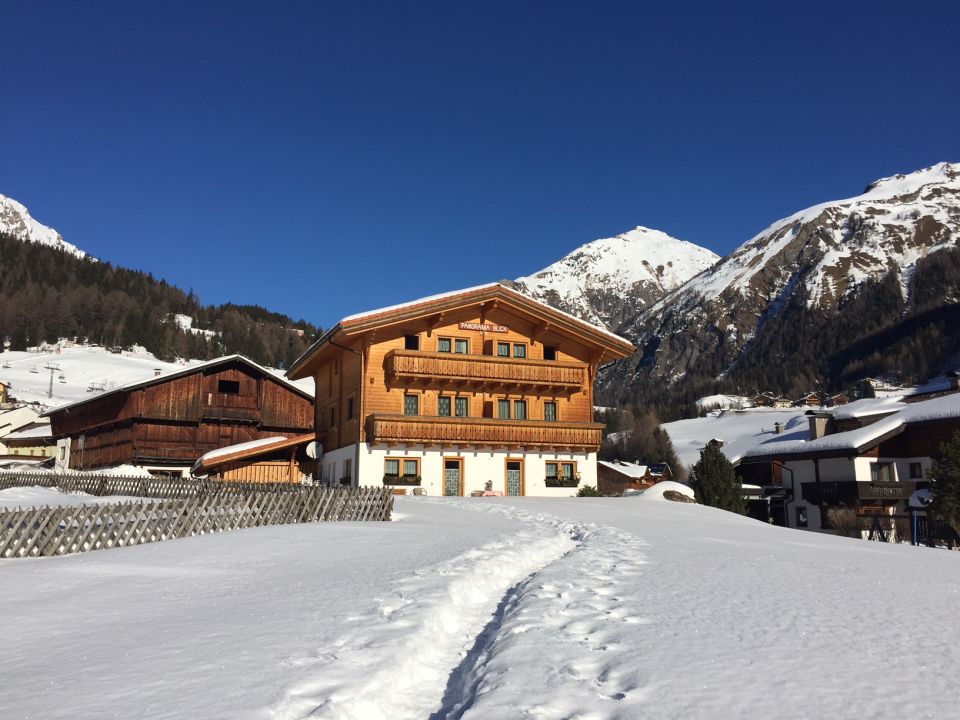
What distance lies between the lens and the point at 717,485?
152ft

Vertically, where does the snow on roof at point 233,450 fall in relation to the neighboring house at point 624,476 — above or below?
above

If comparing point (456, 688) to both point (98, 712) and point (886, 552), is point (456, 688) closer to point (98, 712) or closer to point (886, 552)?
point (98, 712)

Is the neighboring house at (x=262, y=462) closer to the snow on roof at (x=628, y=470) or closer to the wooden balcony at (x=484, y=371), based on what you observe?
the wooden balcony at (x=484, y=371)

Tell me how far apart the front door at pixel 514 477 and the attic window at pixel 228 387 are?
67.3 ft

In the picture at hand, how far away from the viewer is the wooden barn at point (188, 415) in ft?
151

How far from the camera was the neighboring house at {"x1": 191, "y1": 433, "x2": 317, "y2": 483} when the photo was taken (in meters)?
42.2

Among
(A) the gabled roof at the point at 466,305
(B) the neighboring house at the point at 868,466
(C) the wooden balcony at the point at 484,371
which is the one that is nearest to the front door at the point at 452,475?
(C) the wooden balcony at the point at 484,371

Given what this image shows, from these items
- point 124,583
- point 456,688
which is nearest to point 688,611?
point 456,688

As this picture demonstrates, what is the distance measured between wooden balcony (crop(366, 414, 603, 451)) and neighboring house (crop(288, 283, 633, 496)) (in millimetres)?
52

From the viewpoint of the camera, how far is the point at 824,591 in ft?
36.1

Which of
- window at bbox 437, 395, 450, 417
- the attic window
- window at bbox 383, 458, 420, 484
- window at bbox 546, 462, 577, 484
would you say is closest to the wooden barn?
the attic window

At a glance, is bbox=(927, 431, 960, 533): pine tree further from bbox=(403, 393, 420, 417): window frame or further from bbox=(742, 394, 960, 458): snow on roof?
bbox=(403, 393, 420, 417): window frame

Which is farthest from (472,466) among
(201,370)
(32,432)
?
(32,432)

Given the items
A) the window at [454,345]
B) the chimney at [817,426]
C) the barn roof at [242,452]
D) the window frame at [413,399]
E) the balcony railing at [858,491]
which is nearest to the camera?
the window frame at [413,399]
